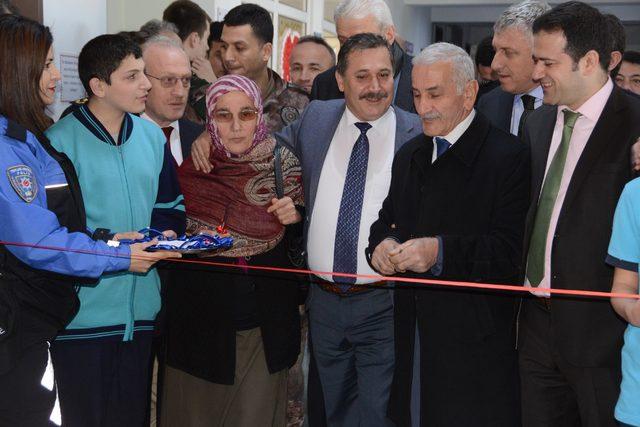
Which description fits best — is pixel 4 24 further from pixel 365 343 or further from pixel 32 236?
pixel 365 343

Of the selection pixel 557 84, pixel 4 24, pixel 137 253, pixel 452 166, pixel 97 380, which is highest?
pixel 4 24

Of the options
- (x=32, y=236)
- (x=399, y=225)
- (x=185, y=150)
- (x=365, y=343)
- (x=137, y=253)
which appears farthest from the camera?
(x=185, y=150)

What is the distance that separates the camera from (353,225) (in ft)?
10.0

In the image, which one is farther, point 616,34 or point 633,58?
point 633,58

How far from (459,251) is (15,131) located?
154 cm

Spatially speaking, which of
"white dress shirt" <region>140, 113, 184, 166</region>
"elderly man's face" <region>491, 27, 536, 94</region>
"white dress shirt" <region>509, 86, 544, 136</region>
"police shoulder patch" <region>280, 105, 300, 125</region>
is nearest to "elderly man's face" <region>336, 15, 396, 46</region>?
"police shoulder patch" <region>280, 105, 300, 125</region>

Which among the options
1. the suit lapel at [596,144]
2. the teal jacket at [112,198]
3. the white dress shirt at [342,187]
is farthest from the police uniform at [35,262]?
the suit lapel at [596,144]

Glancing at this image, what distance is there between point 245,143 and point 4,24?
0.98 metres

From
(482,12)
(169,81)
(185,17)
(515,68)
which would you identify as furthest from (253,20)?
(482,12)

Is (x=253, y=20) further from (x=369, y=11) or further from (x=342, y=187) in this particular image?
(x=342, y=187)

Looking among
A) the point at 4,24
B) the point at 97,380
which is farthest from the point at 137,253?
the point at 4,24

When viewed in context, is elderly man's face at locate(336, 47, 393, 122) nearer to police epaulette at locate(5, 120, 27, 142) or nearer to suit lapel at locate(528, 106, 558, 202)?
suit lapel at locate(528, 106, 558, 202)

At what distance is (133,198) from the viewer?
114 inches

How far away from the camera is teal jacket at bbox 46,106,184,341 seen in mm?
2807
